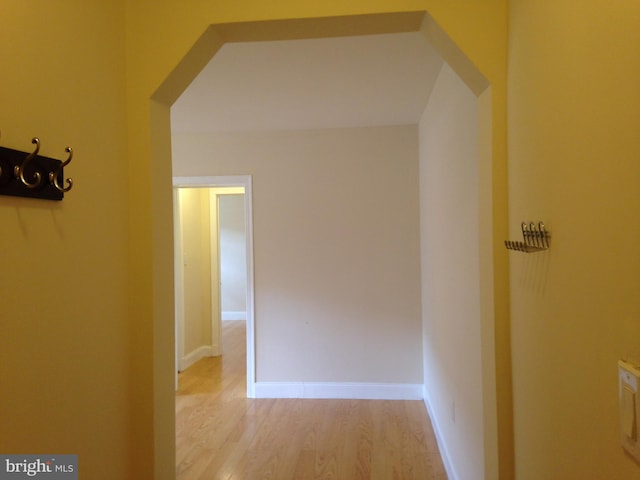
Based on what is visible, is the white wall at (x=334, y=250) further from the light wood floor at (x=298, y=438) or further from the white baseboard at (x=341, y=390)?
the light wood floor at (x=298, y=438)

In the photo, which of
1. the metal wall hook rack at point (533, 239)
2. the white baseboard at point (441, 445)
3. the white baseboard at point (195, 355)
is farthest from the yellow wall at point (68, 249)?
the white baseboard at point (195, 355)

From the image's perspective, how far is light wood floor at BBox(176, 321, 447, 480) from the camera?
7.89 ft

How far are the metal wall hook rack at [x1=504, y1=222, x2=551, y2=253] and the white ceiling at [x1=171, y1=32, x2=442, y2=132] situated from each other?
130 cm

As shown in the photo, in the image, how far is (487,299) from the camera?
3.80ft

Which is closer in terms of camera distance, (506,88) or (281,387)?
(506,88)

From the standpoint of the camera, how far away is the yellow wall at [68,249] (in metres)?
0.78

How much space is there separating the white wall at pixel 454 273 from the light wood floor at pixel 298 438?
256 millimetres

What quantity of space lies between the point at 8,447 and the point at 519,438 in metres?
1.15

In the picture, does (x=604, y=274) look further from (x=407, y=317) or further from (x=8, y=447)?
(x=407, y=317)

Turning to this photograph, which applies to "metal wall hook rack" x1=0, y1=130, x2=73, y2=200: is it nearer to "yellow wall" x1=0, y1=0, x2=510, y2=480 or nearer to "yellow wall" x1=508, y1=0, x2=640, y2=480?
"yellow wall" x1=0, y1=0, x2=510, y2=480

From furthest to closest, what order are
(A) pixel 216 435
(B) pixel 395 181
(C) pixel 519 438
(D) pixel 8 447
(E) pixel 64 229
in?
(B) pixel 395 181, (A) pixel 216 435, (C) pixel 519 438, (E) pixel 64 229, (D) pixel 8 447

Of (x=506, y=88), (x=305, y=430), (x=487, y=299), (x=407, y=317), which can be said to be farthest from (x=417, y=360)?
(x=506, y=88)

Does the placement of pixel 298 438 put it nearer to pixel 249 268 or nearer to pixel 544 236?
pixel 249 268

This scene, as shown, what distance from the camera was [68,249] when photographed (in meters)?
0.92
